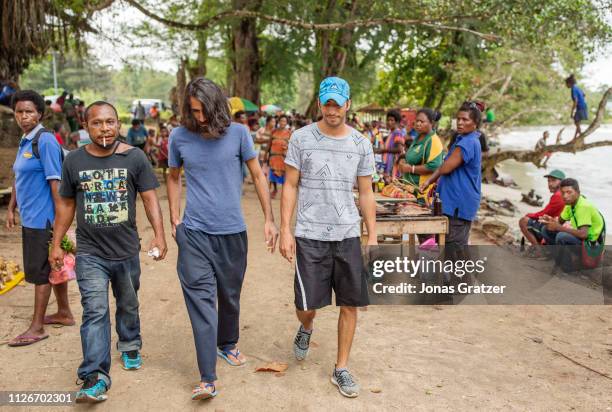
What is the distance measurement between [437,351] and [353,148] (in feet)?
5.92

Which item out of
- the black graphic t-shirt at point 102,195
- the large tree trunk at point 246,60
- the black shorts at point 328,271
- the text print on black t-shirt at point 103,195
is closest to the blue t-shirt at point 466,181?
the black shorts at point 328,271

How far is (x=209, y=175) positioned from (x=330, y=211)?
781mm

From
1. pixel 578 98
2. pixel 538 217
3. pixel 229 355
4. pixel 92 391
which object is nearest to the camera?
pixel 92 391

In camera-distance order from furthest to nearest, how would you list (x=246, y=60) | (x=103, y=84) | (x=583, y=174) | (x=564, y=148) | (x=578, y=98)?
(x=103, y=84), (x=583, y=174), (x=246, y=60), (x=578, y=98), (x=564, y=148)

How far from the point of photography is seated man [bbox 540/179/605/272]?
257 inches

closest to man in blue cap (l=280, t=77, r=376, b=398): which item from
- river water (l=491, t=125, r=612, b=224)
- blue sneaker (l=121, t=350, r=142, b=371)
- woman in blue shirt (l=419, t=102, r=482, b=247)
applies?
blue sneaker (l=121, t=350, r=142, b=371)

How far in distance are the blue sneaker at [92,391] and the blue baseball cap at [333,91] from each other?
7.10 ft

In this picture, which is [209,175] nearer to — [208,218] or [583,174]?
[208,218]

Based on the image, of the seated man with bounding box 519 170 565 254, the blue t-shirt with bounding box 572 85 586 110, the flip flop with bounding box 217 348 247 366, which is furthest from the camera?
the blue t-shirt with bounding box 572 85 586 110

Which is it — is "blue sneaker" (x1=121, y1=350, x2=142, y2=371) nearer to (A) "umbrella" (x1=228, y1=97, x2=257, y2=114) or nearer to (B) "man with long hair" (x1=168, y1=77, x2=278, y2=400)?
(B) "man with long hair" (x1=168, y1=77, x2=278, y2=400)

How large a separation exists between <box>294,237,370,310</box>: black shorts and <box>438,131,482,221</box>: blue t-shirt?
6.94 ft

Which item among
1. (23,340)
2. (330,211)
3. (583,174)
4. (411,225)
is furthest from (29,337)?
(583,174)

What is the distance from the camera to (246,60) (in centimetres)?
1898

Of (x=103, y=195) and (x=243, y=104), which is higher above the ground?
(x=243, y=104)
